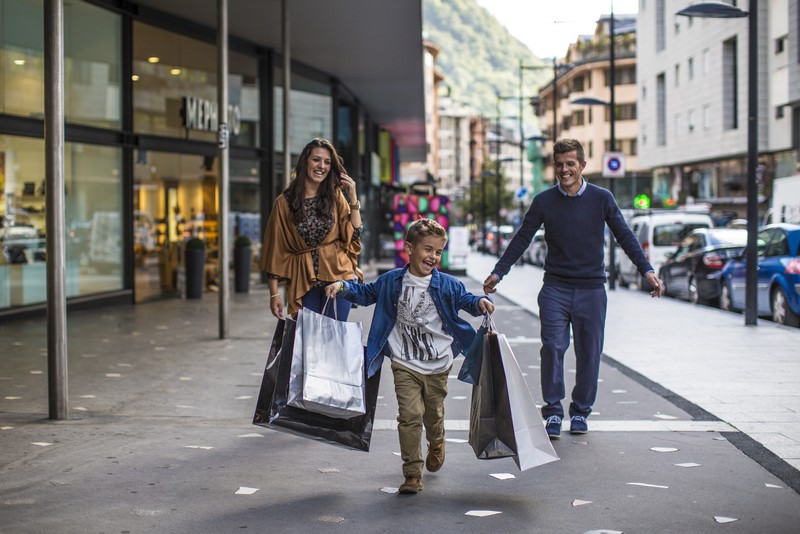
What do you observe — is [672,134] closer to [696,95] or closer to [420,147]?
[696,95]

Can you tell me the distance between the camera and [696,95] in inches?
2218

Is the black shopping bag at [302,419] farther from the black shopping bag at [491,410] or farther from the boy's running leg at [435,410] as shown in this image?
the black shopping bag at [491,410]

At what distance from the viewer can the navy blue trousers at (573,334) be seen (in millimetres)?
7492

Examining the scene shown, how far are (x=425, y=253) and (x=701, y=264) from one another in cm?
1703

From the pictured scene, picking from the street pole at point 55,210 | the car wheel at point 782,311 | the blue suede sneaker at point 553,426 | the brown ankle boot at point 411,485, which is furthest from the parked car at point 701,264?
the brown ankle boot at point 411,485

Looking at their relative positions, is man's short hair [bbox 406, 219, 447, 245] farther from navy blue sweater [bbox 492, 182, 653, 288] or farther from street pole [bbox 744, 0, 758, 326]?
street pole [bbox 744, 0, 758, 326]

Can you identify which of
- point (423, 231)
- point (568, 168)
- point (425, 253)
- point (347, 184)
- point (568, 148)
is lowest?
point (425, 253)

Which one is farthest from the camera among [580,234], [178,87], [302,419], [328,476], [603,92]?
[603,92]

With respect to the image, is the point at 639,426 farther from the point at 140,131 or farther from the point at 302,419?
the point at 140,131

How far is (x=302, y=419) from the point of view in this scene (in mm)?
6137

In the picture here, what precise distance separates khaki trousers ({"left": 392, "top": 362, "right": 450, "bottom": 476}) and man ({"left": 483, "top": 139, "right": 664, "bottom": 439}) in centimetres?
155

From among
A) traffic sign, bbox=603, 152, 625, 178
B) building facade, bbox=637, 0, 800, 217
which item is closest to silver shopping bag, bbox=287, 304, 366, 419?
traffic sign, bbox=603, 152, 625, 178

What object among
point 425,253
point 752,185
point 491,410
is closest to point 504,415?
point 491,410

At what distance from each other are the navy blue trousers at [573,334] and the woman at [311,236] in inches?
51.5
